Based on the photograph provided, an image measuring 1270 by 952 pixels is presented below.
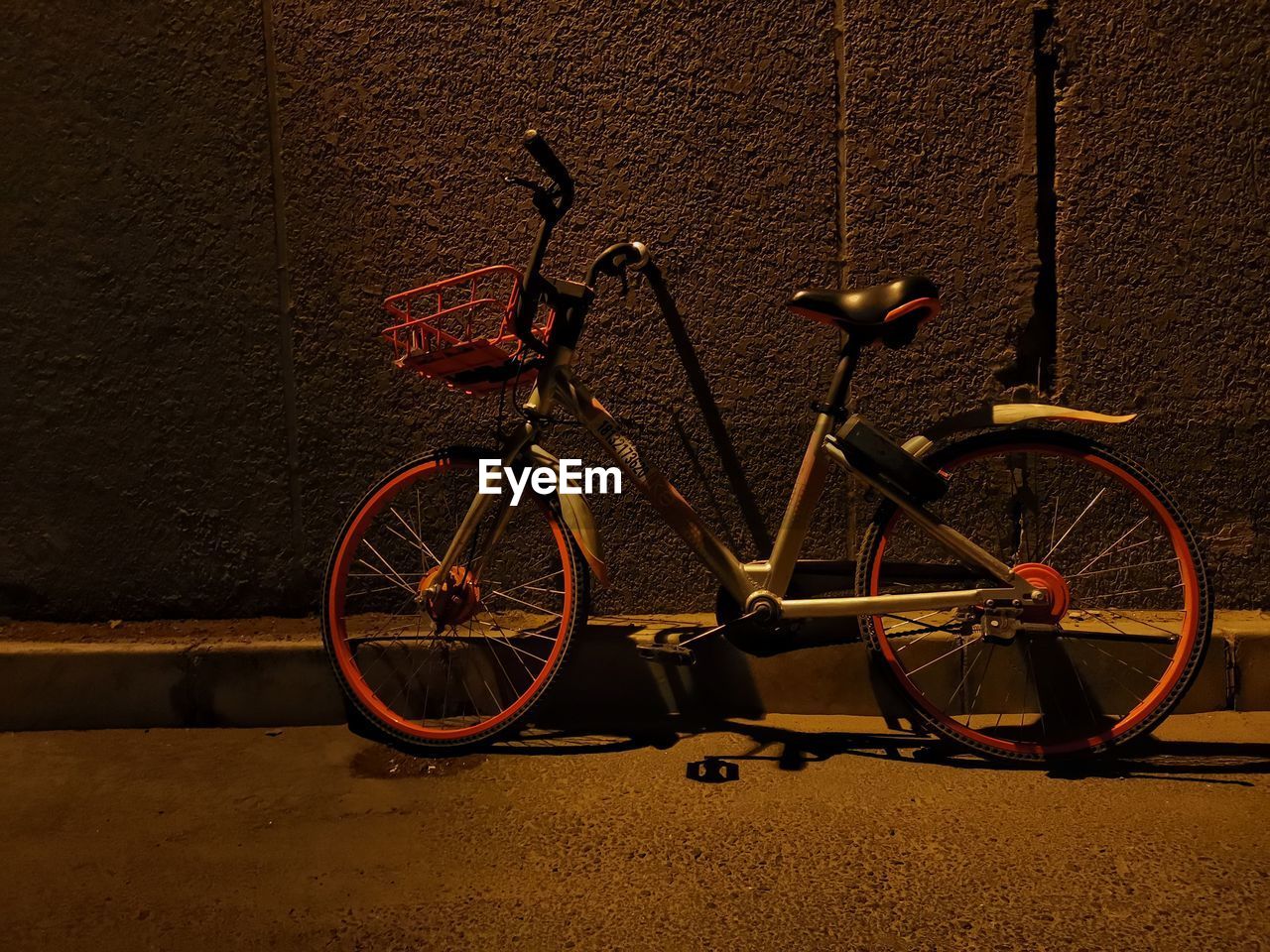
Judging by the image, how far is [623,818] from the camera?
273 cm

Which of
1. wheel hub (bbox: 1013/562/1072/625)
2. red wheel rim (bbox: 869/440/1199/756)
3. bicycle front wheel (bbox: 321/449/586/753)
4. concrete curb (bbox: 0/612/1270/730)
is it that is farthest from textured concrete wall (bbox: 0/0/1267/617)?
wheel hub (bbox: 1013/562/1072/625)

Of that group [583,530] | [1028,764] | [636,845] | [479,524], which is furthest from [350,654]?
[1028,764]

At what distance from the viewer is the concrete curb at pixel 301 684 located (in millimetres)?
3484

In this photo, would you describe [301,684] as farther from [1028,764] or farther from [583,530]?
[1028,764]

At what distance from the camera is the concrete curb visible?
11.4 ft

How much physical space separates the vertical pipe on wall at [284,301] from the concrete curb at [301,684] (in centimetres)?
49

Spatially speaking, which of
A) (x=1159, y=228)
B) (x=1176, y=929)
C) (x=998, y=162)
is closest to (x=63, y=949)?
(x=1176, y=929)

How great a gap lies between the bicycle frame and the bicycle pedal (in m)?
0.25

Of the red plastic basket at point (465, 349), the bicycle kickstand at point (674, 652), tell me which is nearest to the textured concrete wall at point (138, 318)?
the red plastic basket at point (465, 349)

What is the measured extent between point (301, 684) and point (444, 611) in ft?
2.43

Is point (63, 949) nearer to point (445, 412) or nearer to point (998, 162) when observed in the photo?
point (445, 412)

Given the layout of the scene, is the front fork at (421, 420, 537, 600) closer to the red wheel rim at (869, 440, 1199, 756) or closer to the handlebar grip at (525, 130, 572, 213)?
the handlebar grip at (525, 130, 572, 213)

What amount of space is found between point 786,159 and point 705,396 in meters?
0.97

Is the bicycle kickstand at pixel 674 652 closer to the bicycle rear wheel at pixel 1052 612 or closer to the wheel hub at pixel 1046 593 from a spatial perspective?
the bicycle rear wheel at pixel 1052 612
